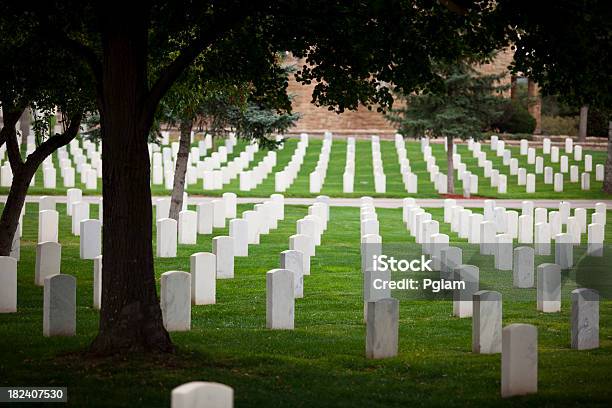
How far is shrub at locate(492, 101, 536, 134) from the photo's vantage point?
55531 mm

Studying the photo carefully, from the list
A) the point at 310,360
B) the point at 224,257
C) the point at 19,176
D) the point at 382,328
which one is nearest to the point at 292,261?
the point at 224,257

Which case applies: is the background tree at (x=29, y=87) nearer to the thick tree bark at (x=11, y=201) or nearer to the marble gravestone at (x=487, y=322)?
the thick tree bark at (x=11, y=201)

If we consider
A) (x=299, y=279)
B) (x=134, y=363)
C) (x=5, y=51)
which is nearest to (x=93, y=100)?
(x=5, y=51)

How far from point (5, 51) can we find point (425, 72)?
4.94 metres

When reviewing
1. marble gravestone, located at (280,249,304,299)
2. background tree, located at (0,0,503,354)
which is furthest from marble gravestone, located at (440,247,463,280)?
background tree, located at (0,0,503,354)

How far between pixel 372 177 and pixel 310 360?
97.9 feet

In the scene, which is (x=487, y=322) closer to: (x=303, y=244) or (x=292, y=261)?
(x=292, y=261)

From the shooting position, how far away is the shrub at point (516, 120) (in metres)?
55.5

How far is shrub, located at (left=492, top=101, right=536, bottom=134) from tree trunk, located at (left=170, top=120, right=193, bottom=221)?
33.7 meters

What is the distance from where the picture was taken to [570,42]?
9789 millimetres

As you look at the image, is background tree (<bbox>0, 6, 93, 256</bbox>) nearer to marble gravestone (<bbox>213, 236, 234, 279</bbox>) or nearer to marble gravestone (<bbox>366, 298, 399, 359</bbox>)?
marble gravestone (<bbox>213, 236, 234, 279</bbox>)

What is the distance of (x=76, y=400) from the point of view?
27.8 ft

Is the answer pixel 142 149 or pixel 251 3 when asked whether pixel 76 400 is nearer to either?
pixel 142 149

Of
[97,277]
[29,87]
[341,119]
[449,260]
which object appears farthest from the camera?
[341,119]
